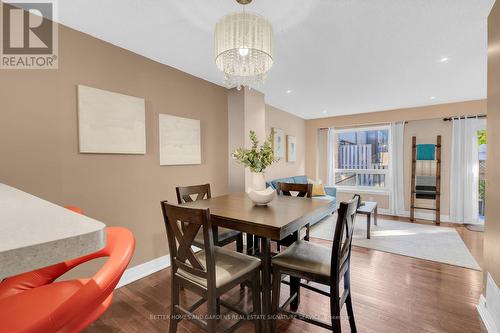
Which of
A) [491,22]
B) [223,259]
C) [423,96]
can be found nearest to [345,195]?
[423,96]

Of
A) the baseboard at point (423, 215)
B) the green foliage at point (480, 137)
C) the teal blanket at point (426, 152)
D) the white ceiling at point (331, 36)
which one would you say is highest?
the white ceiling at point (331, 36)

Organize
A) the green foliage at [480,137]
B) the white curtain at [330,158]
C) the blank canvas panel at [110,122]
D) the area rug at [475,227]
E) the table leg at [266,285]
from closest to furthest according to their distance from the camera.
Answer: the table leg at [266,285] < the blank canvas panel at [110,122] < the area rug at [475,227] < the green foliage at [480,137] < the white curtain at [330,158]

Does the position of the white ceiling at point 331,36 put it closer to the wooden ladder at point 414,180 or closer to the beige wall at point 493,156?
the beige wall at point 493,156

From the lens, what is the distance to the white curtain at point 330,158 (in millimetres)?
5891

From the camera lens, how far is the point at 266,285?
4.96 ft

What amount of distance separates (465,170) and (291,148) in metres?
3.34

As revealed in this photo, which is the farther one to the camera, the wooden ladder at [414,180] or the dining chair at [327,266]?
the wooden ladder at [414,180]

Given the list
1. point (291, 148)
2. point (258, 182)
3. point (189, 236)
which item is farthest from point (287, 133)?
point (189, 236)

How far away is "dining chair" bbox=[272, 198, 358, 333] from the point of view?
1.36 meters

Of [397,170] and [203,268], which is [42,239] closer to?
[203,268]

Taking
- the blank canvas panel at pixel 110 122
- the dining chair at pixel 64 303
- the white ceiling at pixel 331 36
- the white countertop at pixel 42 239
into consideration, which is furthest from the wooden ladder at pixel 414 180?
the white countertop at pixel 42 239

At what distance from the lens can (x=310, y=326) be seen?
1716 millimetres

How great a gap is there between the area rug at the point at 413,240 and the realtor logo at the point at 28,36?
3.87 metres

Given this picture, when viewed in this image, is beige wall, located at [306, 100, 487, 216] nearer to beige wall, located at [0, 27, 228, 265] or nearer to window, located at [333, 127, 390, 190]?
window, located at [333, 127, 390, 190]
